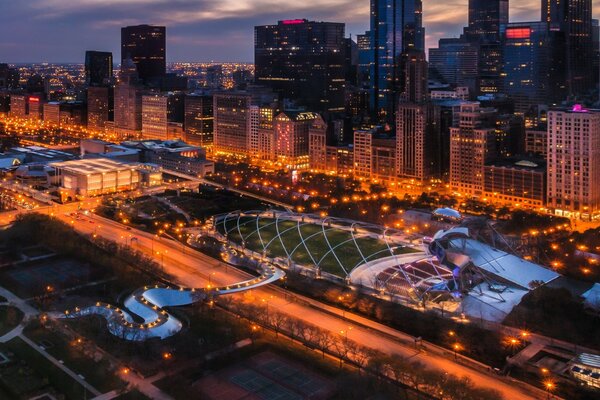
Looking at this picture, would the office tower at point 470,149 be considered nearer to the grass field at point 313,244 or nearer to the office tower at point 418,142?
the office tower at point 418,142

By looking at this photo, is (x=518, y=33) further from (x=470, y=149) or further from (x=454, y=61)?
(x=470, y=149)

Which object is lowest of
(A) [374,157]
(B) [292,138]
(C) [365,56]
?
(A) [374,157]

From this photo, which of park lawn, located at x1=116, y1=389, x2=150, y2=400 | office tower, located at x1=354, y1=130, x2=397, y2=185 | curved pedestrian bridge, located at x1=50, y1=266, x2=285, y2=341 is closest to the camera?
park lawn, located at x1=116, y1=389, x2=150, y2=400

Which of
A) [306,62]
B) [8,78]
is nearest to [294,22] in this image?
[306,62]

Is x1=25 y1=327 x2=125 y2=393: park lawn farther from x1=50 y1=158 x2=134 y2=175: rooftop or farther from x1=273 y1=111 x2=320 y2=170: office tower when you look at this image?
x1=273 y1=111 x2=320 y2=170: office tower

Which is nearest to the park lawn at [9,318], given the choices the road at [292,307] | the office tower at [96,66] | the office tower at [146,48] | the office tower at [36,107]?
the road at [292,307]

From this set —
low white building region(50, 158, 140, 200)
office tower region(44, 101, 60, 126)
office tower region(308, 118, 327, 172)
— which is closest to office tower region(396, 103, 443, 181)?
office tower region(308, 118, 327, 172)

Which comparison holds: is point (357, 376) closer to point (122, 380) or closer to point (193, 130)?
point (122, 380)
